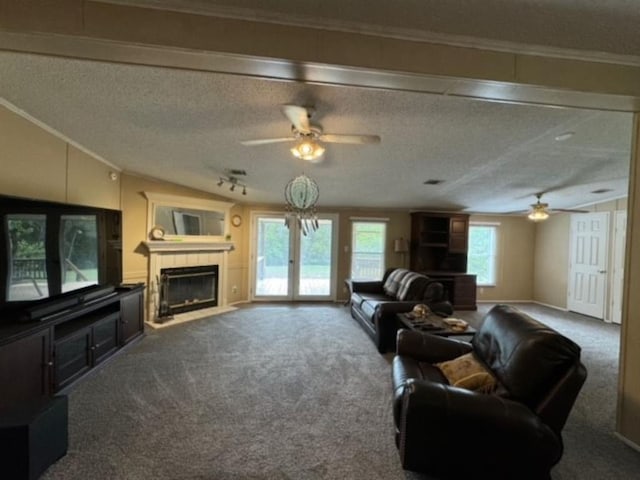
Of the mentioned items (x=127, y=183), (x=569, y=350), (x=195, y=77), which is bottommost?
(x=569, y=350)

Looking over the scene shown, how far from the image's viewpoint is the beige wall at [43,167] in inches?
106

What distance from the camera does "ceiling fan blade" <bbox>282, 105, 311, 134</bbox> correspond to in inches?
82.6

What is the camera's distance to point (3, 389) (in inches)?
81.9

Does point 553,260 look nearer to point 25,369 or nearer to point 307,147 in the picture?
point 307,147

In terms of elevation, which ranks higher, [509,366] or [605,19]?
[605,19]

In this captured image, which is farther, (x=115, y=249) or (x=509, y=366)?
(x=115, y=249)

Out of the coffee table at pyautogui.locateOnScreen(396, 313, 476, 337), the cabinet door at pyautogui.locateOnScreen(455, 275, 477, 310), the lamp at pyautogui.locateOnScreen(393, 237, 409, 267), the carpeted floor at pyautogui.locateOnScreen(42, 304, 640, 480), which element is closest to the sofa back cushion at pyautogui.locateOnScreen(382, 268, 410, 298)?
the carpeted floor at pyautogui.locateOnScreen(42, 304, 640, 480)

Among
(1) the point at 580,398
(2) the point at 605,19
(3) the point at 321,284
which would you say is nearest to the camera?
(2) the point at 605,19

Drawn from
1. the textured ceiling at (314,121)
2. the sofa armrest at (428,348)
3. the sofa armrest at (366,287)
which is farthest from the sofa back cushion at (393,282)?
the sofa armrest at (428,348)

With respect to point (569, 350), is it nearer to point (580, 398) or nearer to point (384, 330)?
point (580, 398)

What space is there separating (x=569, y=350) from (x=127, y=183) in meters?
5.49

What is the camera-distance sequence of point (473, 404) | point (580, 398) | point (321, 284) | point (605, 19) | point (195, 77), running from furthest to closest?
point (321, 284) → point (580, 398) → point (195, 77) → point (473, 404) → point (605, 19)

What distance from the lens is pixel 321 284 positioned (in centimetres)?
700

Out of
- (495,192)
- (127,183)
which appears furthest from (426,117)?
(127,183)
